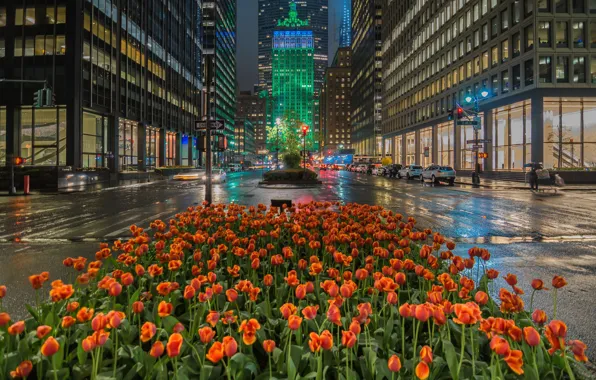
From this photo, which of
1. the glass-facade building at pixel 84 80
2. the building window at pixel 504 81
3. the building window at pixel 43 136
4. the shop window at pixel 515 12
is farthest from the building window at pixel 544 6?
the building window at pixel 43 136

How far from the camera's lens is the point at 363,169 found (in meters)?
86.4

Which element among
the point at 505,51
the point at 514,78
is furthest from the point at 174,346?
the point at 505,51

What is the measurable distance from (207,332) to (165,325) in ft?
3.46

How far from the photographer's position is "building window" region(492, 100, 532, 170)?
46688 mm

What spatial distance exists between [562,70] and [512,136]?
8.73 m

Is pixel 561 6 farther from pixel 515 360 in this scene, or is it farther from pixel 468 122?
pixel 515 360

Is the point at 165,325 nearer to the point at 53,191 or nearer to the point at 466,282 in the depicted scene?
the point at 466,282

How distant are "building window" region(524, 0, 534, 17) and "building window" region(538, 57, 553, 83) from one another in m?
5.43

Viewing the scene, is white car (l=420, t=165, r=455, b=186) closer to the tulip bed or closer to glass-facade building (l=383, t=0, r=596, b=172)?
glass-facade building (l=383, t=0, r=596, b=172)

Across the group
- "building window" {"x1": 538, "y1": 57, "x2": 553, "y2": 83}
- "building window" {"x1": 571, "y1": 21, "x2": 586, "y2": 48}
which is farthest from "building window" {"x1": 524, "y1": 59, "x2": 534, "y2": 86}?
"building window" {"x1": 571, "y1": 21, "x2": 586, "y2": 48}

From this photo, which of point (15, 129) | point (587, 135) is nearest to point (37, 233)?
point (15, 129)

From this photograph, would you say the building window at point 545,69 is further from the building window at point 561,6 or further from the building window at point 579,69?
the building window at point 561,6

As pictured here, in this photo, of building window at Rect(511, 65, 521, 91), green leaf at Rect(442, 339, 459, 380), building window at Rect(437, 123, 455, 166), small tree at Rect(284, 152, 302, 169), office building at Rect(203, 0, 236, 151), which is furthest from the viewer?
office building at Rect(203, 0, 236, 151)

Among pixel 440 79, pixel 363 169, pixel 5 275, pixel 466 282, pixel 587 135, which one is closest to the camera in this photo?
pixel 466 282
